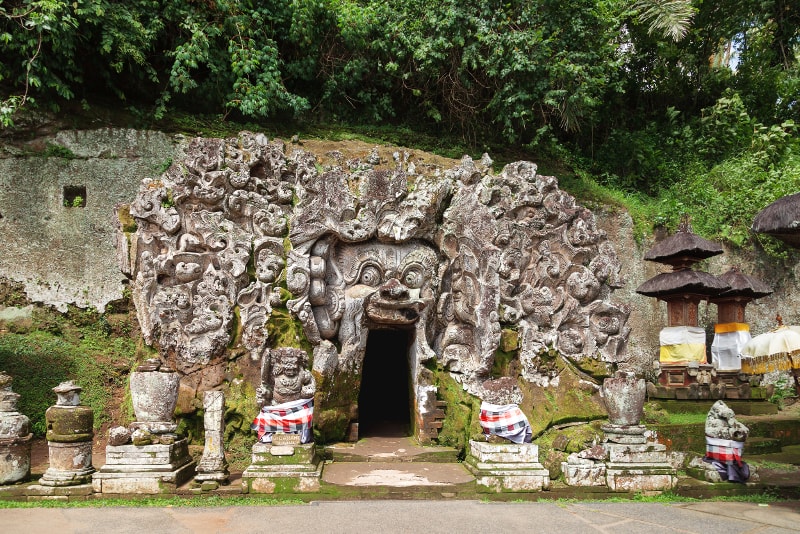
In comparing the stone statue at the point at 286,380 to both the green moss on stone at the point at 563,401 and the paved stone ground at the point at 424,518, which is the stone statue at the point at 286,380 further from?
the green moss on stone at the point at 563,401

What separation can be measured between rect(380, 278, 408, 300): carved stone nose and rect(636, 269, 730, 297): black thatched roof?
18.1 feet

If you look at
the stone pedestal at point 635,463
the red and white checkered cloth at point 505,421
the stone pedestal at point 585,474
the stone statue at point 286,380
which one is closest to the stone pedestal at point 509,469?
the red and white checkered cloth at point 505,421

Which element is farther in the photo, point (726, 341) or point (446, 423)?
point (726, 341)

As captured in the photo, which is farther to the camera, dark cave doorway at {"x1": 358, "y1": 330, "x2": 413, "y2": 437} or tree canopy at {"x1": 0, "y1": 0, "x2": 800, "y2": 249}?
dark cave doorway at {"x1": 358, "y1": 330, "x2": 413, "y2": 437}

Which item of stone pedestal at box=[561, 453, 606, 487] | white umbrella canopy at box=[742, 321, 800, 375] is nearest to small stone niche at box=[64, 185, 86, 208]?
stone pedestal at box=[561, 453, 606, 487]

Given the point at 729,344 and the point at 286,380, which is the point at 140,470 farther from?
the point at 729,344

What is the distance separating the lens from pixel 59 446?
283 inches

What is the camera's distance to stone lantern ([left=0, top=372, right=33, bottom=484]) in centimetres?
725

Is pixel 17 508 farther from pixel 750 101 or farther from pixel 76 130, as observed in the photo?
pixel 750 101

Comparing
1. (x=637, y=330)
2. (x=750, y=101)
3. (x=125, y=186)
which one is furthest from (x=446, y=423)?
(x=750, y=101)

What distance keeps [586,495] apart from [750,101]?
16021 millimetres

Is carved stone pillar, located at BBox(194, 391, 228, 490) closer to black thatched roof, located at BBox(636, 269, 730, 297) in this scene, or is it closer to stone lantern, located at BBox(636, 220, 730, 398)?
stone lantern, located at BBox(636, 220, 730, 398)

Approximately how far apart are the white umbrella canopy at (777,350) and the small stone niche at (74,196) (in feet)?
40.0

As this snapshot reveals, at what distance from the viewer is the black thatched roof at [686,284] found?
37.9ft
